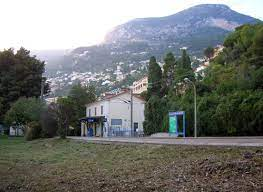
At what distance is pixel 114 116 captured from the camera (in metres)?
76.5

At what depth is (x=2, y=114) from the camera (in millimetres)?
76062

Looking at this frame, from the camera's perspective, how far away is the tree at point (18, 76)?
78938 millimetres

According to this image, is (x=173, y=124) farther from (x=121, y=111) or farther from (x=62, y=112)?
(x=121, y=111)

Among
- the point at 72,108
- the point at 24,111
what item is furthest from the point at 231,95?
the point at 24,111

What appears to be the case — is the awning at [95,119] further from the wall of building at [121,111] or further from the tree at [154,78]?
the tree at [154,78]

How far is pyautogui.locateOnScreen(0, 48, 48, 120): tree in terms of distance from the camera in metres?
78.9

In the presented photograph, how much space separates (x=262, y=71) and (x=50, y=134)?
29.6 metres

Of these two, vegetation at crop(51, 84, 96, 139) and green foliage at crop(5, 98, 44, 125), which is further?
green foliage at crop(5, 98, 44, 125)

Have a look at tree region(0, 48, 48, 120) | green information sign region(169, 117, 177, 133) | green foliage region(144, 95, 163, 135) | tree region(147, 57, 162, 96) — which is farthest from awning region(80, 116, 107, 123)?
green information sign region(169, 117, 177, 133)

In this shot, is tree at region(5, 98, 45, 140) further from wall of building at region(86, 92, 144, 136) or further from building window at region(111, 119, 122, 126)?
building window at region(111, 119, 122, 126)

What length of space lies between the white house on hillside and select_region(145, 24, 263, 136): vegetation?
737 centimetres

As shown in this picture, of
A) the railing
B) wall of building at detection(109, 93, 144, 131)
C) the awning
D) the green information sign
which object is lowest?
the railing

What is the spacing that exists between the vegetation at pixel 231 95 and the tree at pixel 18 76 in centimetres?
2471

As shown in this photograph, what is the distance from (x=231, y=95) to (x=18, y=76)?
141 feet
